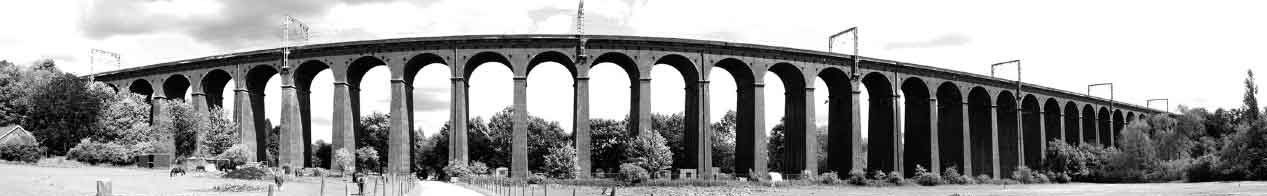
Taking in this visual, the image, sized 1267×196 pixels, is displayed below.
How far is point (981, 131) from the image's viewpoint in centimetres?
9250

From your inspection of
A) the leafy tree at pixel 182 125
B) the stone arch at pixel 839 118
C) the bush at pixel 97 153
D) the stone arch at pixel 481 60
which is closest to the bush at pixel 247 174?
the stone arch at pixel 481 60

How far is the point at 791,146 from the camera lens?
76.9m

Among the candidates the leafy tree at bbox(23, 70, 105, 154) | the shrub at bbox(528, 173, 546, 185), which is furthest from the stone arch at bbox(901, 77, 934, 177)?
the leafy tree at bbox(23, 70, 105, 154)

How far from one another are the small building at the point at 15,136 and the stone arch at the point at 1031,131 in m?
84.7

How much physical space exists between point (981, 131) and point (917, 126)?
440 inches

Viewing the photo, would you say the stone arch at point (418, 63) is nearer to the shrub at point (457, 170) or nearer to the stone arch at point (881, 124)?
the shrub at point (457, 170)

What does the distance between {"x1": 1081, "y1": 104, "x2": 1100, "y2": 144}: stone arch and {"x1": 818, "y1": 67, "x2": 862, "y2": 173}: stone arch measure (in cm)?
4689

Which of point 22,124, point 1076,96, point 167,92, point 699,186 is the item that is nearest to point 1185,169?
point 1076,96

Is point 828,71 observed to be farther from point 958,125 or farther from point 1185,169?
point 1185,169

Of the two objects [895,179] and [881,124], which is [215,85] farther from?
[881,124]

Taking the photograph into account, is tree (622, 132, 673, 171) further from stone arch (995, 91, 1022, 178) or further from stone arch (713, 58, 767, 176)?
stone arch (995, 91, 1022, 178)

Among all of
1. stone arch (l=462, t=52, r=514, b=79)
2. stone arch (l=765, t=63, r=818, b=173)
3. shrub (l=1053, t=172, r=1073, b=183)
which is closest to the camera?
stone arch (l=462, t=52, r=514, b=79)

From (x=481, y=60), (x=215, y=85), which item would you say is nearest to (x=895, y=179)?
(x=481, y=60)

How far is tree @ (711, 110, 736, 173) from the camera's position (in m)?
104
